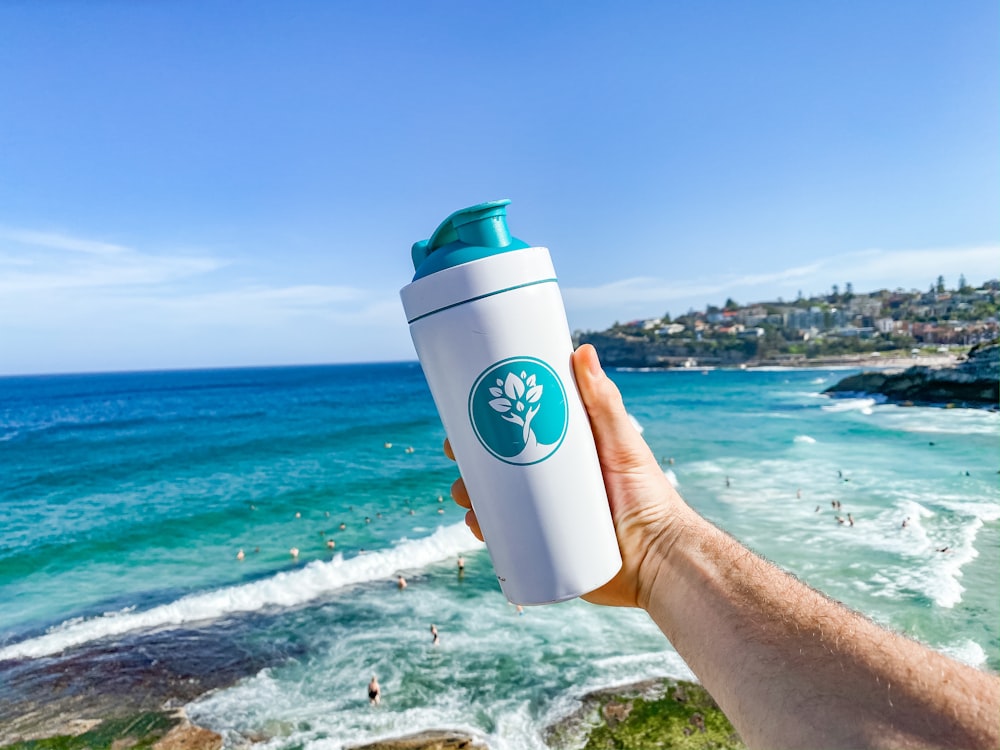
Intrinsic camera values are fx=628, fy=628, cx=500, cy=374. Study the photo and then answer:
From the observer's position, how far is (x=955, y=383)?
169 feet

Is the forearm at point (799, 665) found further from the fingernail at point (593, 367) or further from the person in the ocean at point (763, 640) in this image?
the fingernail at point (593, 367)

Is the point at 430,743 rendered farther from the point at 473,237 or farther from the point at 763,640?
the point at 473,237

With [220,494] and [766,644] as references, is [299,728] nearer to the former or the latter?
[766,644]

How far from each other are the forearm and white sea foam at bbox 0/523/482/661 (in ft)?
51.8

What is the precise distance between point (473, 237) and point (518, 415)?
0.64 m

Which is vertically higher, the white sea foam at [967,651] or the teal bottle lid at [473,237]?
the teal bottle lid at [473,237]

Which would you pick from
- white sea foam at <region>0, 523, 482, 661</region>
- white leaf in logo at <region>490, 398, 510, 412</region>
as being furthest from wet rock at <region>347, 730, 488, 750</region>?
white leaf in logo at <region>490, 398, 510, 412</region>

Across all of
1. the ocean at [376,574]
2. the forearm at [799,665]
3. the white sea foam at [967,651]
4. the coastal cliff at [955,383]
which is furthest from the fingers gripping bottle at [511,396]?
the coastal cliff at [955,383]

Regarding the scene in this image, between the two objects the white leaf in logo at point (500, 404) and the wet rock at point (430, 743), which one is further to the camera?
the wet rock at point (430, 743)

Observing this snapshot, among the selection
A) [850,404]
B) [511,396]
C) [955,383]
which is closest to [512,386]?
[511,396]

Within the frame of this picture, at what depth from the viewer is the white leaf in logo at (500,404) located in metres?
2.14

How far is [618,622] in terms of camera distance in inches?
537

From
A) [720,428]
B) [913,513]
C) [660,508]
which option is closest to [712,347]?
[720,428]

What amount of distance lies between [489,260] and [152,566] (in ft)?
73.9
